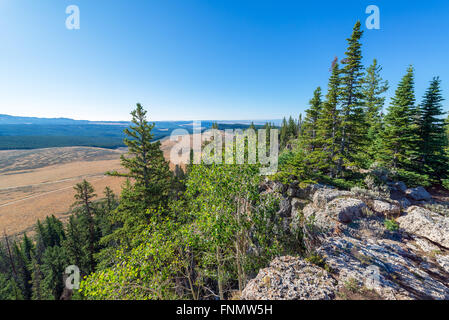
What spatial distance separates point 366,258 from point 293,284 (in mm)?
3418

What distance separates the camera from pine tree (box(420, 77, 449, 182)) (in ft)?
51.8

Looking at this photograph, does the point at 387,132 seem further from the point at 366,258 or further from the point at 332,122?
the point at 366,258

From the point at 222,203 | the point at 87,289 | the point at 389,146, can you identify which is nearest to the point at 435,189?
the point at 389,146

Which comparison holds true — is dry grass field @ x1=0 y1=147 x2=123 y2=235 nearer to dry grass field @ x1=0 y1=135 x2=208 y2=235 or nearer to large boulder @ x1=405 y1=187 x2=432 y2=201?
dry grass field @ x1=0 y1=135 x2=208 y2=235

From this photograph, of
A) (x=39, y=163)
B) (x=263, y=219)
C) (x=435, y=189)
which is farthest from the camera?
(x=39, y=163)

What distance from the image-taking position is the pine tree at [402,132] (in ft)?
52.1

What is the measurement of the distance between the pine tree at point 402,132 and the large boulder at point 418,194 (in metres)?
3.72

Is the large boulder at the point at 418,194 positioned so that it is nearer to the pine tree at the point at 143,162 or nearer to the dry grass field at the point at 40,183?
the pine tree at the point at 143,162

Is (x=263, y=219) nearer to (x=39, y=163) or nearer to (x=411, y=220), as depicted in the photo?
(x=411, y=220)

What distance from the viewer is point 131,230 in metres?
12.8

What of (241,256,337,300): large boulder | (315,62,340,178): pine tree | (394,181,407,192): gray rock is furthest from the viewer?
(315,62,340,178): pine tree

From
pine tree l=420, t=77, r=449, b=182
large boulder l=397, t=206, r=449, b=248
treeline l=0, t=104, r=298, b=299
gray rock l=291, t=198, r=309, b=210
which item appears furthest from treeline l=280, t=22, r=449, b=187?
treeline l=0, t=104, r=298, b=299

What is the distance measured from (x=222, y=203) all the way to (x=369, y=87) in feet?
130

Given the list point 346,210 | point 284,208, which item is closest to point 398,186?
point 346,210
